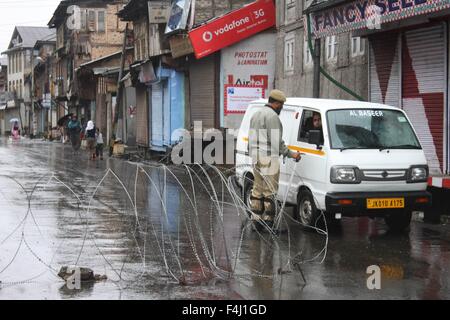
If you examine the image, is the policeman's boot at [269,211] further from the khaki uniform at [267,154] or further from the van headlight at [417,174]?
the van headlight at [417,174]

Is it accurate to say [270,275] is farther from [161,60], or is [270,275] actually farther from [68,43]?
[68,43]

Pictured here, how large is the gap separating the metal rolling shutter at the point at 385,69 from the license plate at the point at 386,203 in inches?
241

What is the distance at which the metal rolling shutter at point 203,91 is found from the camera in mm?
28062

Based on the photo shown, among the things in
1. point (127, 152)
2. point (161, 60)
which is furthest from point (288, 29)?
point (127, 152)

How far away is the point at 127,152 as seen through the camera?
122 ft

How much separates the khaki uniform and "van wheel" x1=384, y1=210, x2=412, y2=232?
1929mm

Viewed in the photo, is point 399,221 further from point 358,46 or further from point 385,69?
point 358,46

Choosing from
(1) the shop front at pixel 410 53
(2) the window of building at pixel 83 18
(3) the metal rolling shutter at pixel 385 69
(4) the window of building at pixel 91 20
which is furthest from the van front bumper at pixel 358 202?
(2) the window of building at pixel 83 18

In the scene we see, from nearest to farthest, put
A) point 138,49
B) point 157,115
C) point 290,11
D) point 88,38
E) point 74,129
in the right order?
1. point 290,11
2. point 157,115
3. point 74,129
4. point 138,49
5. point 88,38

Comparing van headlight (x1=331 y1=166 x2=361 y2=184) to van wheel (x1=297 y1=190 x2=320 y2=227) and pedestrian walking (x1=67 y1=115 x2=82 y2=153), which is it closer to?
van wheel (x1=297 y1=190 x2=320 y2=227)

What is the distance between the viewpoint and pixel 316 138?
429 inches

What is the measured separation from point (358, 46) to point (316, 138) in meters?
8.45

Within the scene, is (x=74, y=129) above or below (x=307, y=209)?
above

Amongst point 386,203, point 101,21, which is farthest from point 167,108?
point 101,21
